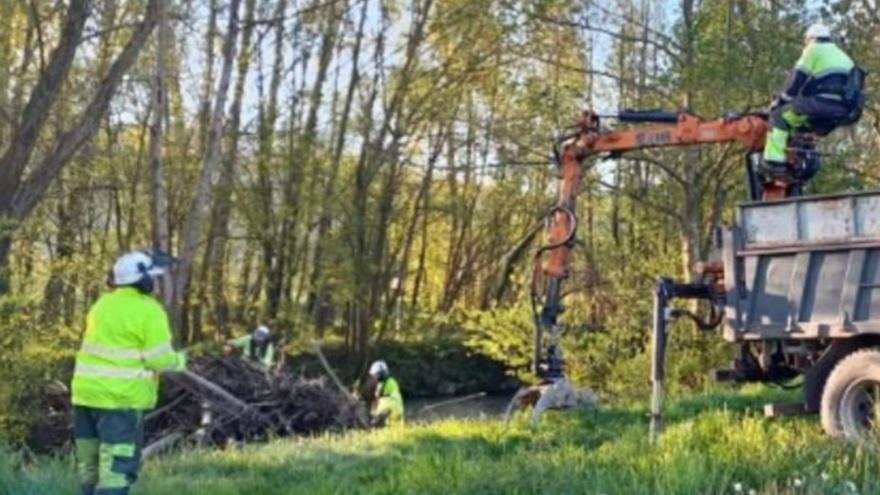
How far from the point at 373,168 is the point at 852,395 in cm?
2642

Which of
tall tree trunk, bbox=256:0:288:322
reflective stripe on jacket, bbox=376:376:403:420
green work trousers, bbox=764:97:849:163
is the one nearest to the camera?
green work trousers, bbox=764:97:849:163

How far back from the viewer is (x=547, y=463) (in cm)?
818

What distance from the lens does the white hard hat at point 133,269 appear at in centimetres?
816

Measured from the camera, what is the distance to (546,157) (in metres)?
25.1

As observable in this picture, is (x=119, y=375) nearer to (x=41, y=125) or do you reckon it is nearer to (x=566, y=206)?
(x=566, y=206)

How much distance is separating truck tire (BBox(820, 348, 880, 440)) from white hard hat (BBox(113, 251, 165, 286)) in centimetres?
504

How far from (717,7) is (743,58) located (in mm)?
2000

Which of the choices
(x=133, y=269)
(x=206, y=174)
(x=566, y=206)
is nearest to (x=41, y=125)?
(x=206, y=174)

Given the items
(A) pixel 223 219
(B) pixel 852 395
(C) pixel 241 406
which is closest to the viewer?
(B) pixel 852 395

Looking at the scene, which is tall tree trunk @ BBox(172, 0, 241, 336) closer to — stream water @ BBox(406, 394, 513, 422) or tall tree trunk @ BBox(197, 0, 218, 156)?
stream water @ BBox(406, 394, 513, 422)

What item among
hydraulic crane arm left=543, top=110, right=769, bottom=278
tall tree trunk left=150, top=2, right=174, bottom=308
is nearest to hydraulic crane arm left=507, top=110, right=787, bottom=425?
hydraulic crane arm left=543, top=110, right=769, bottom=278

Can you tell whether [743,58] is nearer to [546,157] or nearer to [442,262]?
[546,157]

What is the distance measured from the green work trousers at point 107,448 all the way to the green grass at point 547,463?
0.99ft

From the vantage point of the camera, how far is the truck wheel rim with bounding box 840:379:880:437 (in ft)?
28.6
